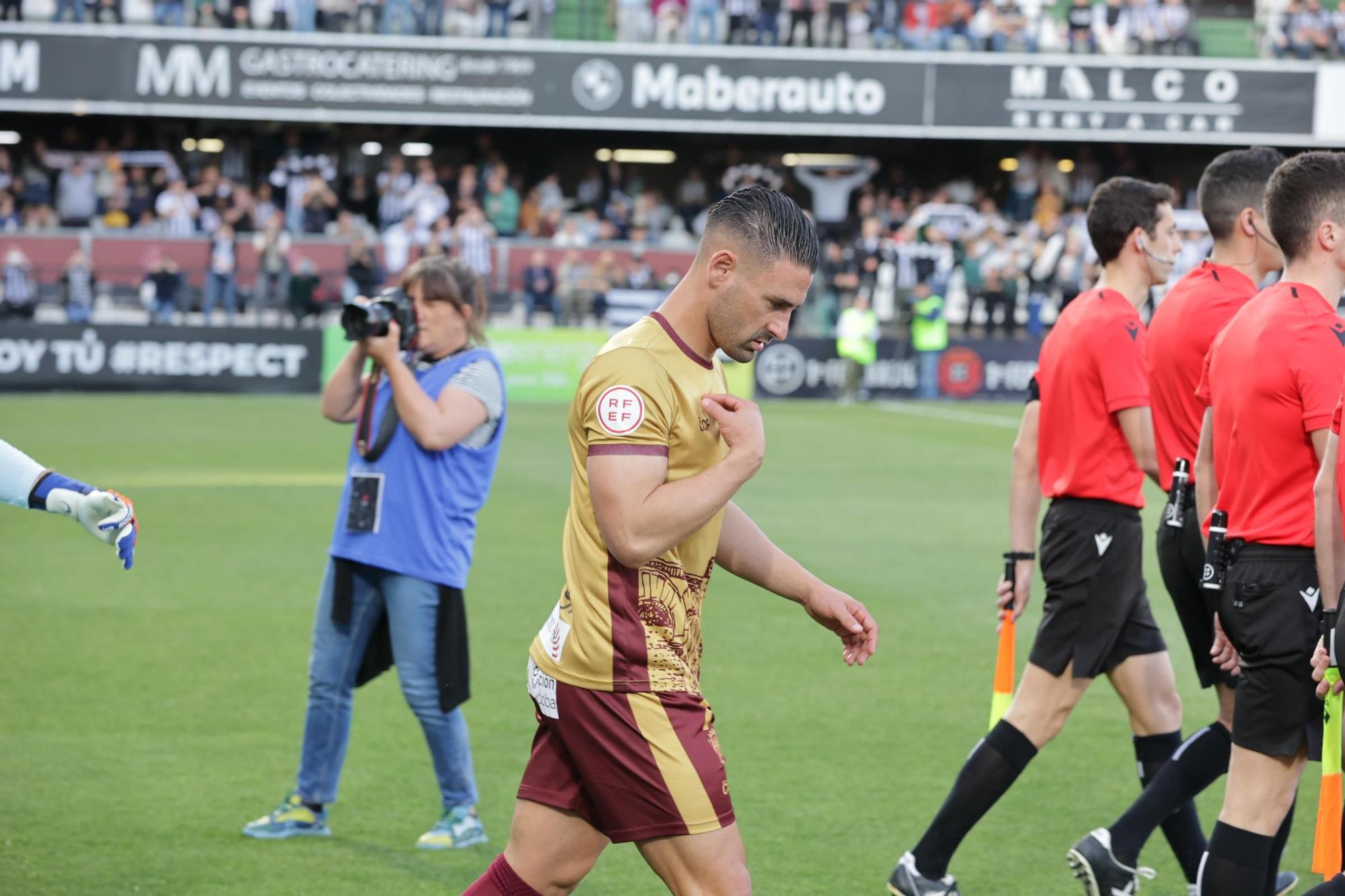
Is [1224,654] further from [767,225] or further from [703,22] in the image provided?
[703,22]

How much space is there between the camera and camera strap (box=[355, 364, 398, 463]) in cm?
594

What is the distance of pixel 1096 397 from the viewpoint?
546 cm

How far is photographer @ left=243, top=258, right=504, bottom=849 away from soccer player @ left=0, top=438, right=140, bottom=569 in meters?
1.88

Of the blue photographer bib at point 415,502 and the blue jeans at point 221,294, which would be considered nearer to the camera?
the blue photographer bib at point 415,502

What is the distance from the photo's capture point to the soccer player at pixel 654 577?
3498 millimetres

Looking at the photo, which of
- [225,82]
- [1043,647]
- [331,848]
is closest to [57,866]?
[331,848]

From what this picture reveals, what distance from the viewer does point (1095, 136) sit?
34.7 metres

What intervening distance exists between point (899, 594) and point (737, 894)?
760 cm

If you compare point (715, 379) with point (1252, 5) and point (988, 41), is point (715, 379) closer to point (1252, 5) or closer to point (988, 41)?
point (988, 41)

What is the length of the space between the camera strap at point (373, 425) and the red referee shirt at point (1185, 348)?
2.63 meters

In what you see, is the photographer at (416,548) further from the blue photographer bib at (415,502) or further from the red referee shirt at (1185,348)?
the red referee shirt at (1185,348)

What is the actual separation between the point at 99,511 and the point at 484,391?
233 cm

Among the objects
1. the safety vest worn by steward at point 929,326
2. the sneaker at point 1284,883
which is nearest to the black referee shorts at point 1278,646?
the sneaker at point 1284,883

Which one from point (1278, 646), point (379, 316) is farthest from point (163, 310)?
point (1278, 646)
